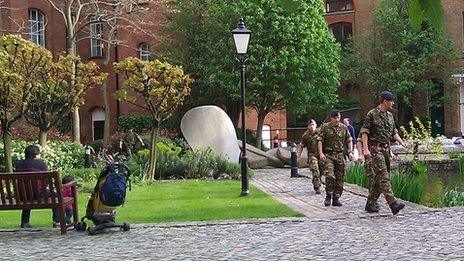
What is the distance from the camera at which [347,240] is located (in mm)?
8094

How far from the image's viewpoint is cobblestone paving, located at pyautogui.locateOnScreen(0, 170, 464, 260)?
290 inches

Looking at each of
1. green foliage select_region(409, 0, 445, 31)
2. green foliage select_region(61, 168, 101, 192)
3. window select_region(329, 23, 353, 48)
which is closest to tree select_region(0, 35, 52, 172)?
green foliage select_region(61, 168, 101, 192)

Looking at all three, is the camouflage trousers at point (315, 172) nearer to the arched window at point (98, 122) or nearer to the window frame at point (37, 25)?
the arched window at point (98, 122)

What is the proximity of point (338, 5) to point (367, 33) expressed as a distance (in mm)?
3953

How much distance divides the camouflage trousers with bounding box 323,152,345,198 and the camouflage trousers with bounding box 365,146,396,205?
45.4 inches

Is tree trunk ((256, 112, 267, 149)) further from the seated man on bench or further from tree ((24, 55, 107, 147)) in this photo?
the seated man on bench

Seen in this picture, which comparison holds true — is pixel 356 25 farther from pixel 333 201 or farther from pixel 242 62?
pixel 333 201

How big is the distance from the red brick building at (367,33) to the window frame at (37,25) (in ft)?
54.4

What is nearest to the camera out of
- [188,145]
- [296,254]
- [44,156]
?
[296,254]

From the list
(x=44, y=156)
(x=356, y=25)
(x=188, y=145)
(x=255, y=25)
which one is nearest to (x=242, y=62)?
(x=44, y=156)

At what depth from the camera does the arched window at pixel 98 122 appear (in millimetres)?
39750

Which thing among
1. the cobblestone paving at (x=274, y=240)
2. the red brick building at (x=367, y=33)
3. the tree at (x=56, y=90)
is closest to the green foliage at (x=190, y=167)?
the tree at (x=56, y=90)

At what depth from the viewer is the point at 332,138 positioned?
11.9 meters

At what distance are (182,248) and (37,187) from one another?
267 centimetres
